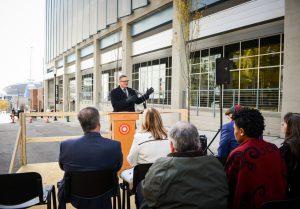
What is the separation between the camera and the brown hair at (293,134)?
284 cm

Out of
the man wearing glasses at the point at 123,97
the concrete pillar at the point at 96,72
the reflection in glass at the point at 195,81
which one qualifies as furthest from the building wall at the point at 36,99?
the man wearing glasses at the point at 123,97

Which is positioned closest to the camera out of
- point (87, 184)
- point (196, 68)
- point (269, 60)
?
point (87, 184)

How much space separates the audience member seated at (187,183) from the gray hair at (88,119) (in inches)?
48.2

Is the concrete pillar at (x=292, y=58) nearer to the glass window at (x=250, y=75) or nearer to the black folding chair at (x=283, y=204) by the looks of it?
the glass window at (x=250, y=75)

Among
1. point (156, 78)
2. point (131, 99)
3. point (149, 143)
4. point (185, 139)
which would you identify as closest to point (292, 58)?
point (131, 99)

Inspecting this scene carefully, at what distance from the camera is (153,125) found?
139 inches

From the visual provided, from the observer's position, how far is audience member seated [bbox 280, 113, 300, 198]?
2.77m

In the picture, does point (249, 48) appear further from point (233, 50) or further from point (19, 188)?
point (19, 188)

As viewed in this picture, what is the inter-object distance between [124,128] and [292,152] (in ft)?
11.8

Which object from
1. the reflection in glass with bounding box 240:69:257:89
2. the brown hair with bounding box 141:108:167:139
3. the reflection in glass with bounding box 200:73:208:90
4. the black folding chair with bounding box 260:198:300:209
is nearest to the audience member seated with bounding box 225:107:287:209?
the black folding chair with bounding box 260:198:300:209

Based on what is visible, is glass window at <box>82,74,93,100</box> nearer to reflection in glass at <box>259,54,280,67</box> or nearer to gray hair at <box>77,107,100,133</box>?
reflection in glass at <box>259,54,280,67</box>

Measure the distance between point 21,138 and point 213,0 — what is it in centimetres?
1149

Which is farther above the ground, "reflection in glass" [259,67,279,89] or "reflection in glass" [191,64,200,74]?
"reflection in glass" [191,64,200,74]

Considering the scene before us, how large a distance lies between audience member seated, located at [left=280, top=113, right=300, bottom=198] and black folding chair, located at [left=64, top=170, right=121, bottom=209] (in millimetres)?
1820
